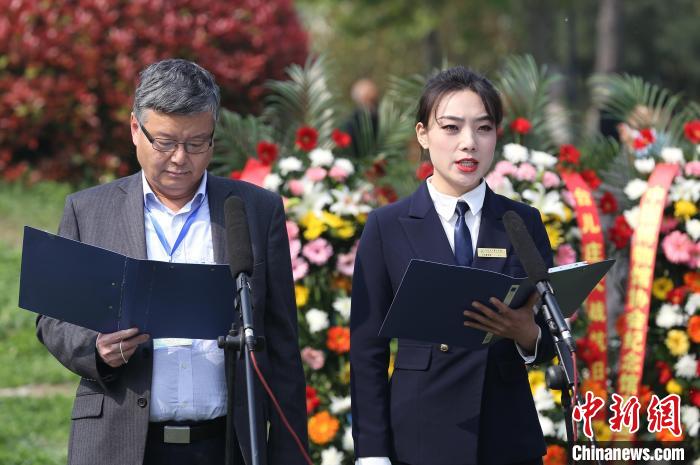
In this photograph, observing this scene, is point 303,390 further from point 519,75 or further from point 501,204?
point 519,75

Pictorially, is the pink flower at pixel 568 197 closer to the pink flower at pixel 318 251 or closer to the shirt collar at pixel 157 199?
the pink flower at pixel 318 251

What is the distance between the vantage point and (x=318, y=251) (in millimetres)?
5504

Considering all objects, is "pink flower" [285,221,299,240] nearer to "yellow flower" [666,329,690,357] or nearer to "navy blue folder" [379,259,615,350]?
"yellow flower" [666,329,690,357]

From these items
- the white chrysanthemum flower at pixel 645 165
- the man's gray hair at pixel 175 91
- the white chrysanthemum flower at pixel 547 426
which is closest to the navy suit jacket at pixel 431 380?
the man's gray hair at pixel 175 91

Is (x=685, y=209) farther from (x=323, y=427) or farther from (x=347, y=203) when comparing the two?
(x=323, y=427)

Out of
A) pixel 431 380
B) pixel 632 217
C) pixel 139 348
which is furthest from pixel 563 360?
pixel 632 217

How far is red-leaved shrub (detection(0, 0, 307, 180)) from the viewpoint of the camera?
28.3 ft

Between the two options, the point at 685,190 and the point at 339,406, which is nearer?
the point at 339,406

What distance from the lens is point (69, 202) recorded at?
11.2 feet

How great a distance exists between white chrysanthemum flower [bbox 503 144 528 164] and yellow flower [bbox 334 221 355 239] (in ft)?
2.97

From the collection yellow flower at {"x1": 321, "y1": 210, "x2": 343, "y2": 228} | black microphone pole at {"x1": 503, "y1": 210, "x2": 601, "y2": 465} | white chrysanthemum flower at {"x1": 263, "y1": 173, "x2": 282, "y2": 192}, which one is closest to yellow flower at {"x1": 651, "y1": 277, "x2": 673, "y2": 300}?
yellow flower at {"x1": 321, "y1": 210, "x2": 343, "y2": 228}

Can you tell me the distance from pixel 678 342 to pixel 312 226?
1.97 meters

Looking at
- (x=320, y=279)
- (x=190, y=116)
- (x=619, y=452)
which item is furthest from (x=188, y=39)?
(x=190, y=116)

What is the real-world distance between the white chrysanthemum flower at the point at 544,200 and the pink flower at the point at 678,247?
0.56 metres
